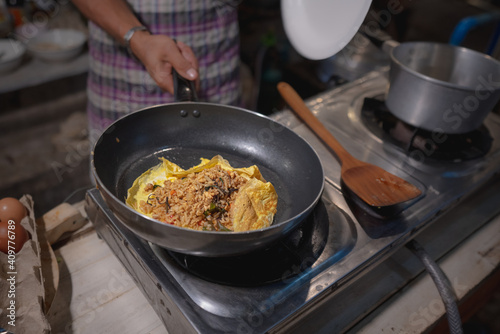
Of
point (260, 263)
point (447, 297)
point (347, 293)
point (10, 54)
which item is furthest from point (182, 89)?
point (10, 54)

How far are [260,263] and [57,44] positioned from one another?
2674 mm

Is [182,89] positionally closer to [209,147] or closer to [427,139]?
[209,147]

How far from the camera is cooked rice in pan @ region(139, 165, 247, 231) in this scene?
0.88 meters

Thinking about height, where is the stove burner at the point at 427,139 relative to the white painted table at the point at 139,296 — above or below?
above

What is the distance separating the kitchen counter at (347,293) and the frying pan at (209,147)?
272mm

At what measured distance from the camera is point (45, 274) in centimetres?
96

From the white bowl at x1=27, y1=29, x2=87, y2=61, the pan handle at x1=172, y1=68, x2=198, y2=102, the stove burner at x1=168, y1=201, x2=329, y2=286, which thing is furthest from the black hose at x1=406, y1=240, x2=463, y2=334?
the white bowl at x1=27, y1=29, x2=87, y2=61

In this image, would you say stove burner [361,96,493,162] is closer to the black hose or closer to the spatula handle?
the spatula handle

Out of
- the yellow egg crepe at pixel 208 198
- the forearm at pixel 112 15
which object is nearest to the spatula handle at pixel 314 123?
the yellow egg crepe at pixel 208 198

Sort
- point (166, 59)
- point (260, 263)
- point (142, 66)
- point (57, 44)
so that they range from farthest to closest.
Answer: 1. point (57, 44)
2. point (142, 66)
3. point (166, 59)
4. point (260, 263)

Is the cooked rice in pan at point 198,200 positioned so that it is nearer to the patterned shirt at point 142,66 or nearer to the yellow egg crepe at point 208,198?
the yellow egg crepe at point 208,198

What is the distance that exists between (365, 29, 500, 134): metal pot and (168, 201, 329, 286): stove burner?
0.65 m

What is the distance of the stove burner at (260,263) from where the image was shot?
846 mm

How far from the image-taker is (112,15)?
1.35m
